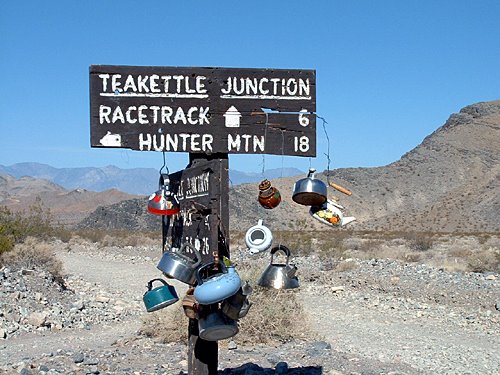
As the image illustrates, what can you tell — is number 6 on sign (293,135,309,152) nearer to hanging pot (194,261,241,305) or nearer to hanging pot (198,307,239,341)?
hanging pot (194,261,241,305)

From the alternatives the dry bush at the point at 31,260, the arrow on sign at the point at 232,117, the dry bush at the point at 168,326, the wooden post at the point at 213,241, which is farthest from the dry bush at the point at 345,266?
the arrow on sign at the point at 232,117

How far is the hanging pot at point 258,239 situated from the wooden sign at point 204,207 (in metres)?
0.37

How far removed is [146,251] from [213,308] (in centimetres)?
2904

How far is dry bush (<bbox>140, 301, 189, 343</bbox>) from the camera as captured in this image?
9602 millimetres

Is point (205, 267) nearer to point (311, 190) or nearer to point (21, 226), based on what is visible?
point (311, 190)

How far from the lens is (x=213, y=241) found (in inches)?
187

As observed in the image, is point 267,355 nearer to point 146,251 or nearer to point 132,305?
point 132,305

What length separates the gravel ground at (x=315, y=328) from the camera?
8266mm

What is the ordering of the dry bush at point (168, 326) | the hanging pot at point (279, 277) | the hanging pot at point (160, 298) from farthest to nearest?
the dry bush at point (168, 326)
the hanging pot at point (279, 277)
the hanging pot at point (160, 298)

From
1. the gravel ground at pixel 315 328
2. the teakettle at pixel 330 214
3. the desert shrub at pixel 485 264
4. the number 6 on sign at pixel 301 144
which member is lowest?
the desert shrub at pixel 485 264

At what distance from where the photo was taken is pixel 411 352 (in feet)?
34.0

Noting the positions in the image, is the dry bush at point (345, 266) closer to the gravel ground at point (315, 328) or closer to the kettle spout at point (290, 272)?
the gravel ground at point (315, 328)

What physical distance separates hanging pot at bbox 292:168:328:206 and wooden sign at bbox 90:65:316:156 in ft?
1.38

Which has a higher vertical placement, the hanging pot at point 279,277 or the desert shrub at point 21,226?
the hanging pot at point 279,277
